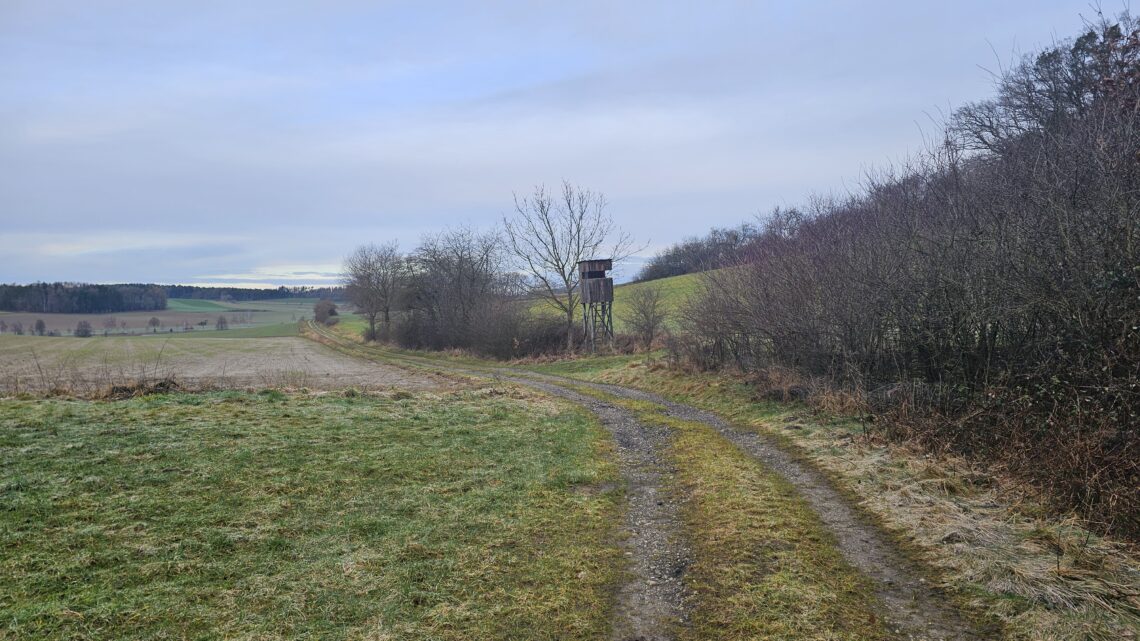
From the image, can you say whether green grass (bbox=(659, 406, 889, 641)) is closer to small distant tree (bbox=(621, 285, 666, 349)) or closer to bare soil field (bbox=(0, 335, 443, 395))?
bare soil field (bbox=(0, 335, 443, 395))

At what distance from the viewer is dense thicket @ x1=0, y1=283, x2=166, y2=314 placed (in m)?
65.8

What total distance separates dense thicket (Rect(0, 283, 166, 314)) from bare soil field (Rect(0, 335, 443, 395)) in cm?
2602

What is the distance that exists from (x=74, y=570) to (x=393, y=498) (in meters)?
2.95

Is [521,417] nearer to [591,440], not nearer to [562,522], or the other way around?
[591,440]

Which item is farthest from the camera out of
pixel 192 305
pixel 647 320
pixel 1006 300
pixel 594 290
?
pixel 192 305

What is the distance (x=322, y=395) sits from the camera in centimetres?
1394

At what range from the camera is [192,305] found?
322ft

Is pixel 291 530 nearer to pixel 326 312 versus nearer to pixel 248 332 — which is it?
pixel 248 332

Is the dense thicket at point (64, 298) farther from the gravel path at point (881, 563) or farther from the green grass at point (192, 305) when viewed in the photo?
the gravel path at point (881, 563)

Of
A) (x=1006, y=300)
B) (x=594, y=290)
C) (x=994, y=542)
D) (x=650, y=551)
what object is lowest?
(x=650, y=551)

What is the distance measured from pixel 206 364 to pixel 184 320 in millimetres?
51084

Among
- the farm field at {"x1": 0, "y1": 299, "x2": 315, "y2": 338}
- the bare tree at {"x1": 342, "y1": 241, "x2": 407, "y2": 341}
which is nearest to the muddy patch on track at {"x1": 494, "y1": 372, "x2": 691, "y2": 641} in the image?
the bare tree at {"x1": 342, "y1": 241, "x2": 407, "y2": 341}

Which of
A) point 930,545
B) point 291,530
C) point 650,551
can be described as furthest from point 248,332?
point 930,545

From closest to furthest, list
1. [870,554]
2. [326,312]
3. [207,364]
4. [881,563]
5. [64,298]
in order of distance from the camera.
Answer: [881,563] → [870,554] → [207,364] → [64,298] → [326,312]
